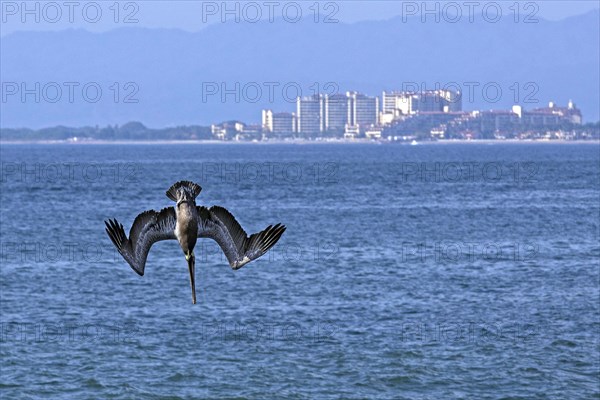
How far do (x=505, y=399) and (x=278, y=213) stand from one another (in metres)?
91.2

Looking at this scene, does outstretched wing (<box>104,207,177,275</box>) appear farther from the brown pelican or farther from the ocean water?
the ocean water

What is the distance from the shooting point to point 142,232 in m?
14.6

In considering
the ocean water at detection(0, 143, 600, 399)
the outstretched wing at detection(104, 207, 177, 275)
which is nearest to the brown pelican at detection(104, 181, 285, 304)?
the outstretched wing at detection(104, 207, 177, 275)

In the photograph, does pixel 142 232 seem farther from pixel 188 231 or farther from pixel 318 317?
pixel 318 317

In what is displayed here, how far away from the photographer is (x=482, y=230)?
392ft

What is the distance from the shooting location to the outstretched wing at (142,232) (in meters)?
14.3

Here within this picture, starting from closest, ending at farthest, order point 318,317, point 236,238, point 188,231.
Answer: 1. point 188,231
2. point 236,238
3. point 318,317

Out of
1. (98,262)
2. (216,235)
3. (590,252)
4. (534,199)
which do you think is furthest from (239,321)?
(534,199)

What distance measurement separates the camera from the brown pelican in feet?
44.3

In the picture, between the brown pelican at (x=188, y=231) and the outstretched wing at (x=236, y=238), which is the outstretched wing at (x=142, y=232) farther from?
the outstretched wing at (x=236, y=238)

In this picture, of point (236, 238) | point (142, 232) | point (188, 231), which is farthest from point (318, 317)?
point (188, 231)

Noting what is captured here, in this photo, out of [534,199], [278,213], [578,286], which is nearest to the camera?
[578,286]

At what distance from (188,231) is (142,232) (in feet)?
3.99

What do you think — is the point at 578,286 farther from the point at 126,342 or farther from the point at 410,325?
the point at 126,342
